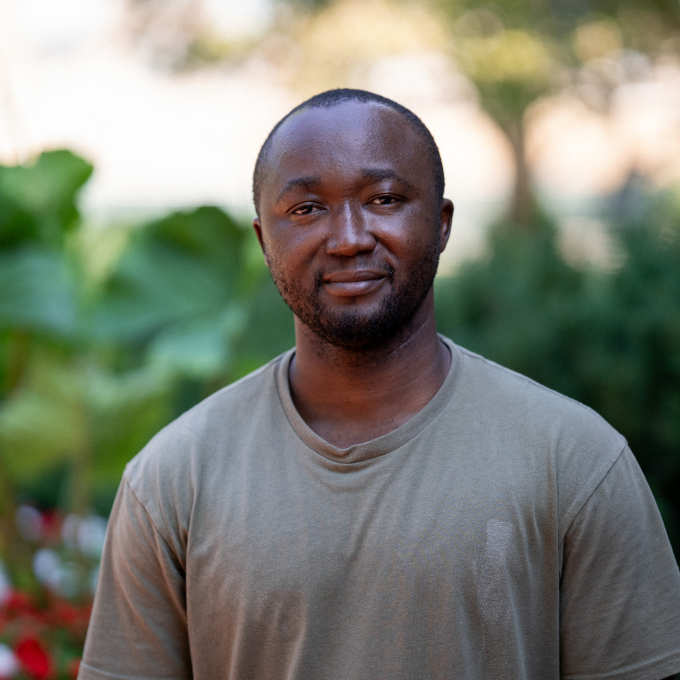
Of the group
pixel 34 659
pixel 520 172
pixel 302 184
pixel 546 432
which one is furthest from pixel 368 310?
pixel 520 172

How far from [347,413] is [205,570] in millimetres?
423

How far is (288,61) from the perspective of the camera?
11.5 m

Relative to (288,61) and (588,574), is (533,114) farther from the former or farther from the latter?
(588,574)

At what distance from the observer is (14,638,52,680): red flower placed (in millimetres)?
3385

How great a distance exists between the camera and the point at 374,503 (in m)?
1.53

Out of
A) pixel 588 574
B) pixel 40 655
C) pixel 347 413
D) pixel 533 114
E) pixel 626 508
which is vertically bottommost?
pixel 40 655

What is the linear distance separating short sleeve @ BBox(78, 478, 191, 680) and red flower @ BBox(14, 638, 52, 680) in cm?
192

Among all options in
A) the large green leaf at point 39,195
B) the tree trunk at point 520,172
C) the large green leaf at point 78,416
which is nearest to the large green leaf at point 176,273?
the large green leaf at point 78,416

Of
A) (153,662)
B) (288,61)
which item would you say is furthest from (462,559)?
(288,61)

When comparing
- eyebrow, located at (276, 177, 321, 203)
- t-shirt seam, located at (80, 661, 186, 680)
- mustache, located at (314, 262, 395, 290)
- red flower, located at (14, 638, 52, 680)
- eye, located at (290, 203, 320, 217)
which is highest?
eyebrow, located at (276, 177, 321, 203)

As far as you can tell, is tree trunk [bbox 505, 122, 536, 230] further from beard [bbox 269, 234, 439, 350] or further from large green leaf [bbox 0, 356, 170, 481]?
beard [bbox 269, 234, 439, 350]

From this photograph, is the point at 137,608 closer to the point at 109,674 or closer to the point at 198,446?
the point at 109,674

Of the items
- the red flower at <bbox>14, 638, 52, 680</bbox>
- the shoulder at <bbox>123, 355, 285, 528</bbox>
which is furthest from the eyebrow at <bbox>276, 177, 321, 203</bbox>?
the red flower at <bbox>14, 638, 52, 680</bbox>

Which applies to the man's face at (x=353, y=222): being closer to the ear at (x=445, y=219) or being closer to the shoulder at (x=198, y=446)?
the ear at (x=445, y=219)
